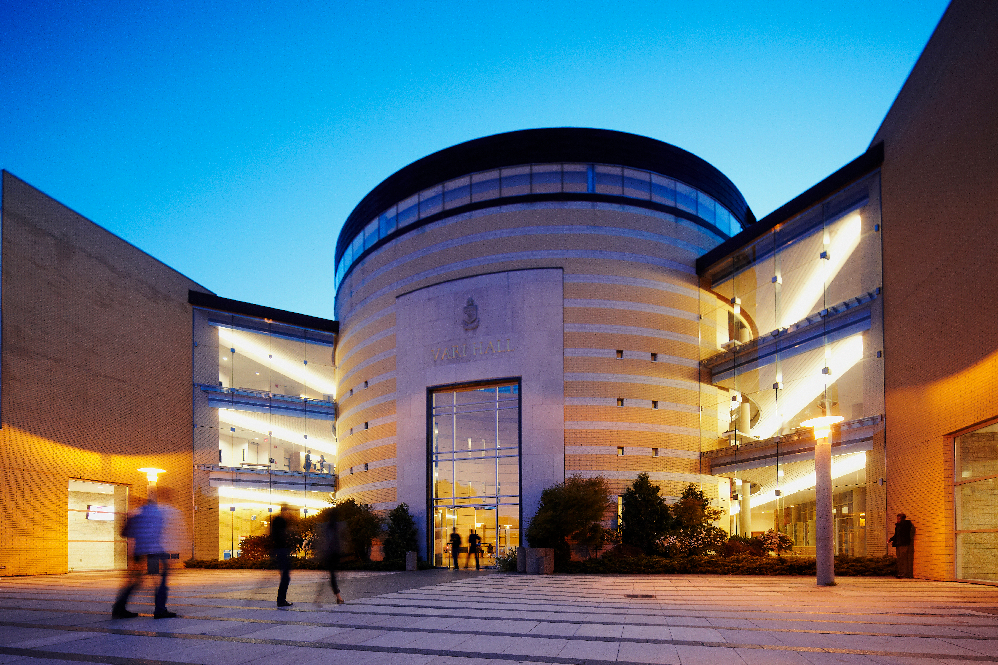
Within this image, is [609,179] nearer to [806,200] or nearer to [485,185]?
[485,185]

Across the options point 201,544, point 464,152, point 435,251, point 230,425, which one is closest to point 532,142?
point 464,152

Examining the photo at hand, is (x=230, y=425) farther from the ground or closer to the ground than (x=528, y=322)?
closer to the ground

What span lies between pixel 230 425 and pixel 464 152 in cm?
1680

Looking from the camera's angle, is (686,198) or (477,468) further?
(686,198)

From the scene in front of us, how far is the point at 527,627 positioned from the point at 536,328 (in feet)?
64.1

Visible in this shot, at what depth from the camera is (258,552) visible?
29219 mm

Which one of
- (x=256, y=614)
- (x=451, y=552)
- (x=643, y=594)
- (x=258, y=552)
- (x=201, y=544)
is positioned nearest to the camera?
(x=256, y=614)

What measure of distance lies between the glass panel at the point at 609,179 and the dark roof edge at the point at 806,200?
456 cm

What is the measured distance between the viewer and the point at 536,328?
2830 cm

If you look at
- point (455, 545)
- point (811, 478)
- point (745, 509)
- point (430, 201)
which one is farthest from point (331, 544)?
point (430, 201)

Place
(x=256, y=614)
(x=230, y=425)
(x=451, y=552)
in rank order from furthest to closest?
(x=230, y=425) → (x=451, y=552) → (x=256, y=614)

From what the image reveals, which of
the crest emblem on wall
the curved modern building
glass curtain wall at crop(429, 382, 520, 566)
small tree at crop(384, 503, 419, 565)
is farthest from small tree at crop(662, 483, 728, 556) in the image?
the crest emblem on wall

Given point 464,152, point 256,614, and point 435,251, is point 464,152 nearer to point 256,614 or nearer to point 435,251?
point 435,251

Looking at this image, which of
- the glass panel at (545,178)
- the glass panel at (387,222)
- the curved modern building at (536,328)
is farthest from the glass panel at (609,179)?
the glass panel at (387,222)
